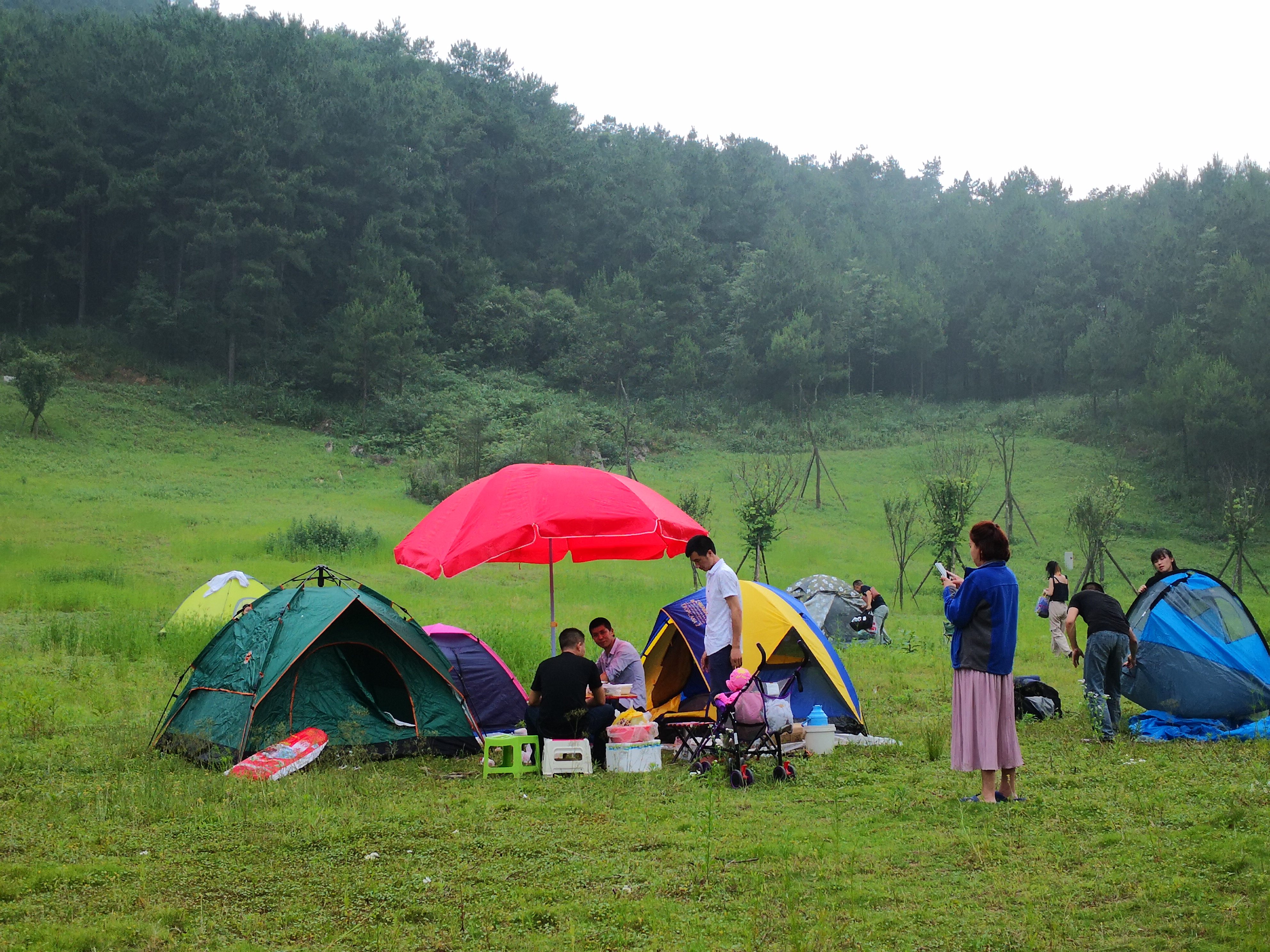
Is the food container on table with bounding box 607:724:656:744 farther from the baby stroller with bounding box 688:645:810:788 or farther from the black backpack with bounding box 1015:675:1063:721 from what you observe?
the black backpack with bounding box 1015:675:1063:721

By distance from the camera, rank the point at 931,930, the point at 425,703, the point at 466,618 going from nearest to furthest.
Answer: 1. the point at 931,930
2. the point at 425,703
3. the point at 466,618

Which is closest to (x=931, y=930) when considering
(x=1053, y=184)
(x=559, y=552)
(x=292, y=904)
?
(x=292, y=904)

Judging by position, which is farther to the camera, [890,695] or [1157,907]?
[890,695]

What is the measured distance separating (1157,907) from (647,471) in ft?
112

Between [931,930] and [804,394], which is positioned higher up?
[804,394]

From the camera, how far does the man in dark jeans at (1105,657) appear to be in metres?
8.88

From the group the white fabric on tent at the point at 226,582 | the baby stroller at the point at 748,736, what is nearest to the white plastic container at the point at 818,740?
the baby stroller at the point at 748,736

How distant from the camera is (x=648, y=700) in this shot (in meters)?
10.3

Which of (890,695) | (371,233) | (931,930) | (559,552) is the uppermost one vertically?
(371,233)

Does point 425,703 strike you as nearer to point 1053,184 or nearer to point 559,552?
point 559,552

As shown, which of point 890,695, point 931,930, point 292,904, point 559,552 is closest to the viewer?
point 931,930

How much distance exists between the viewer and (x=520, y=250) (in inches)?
2500

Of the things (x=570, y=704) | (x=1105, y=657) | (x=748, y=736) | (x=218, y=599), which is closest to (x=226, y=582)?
(x=218, y=599)

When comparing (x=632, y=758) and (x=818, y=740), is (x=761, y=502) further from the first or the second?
(x=632, y=758)
